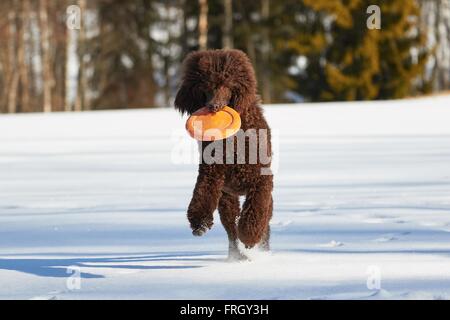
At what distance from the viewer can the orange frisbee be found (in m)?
4.11

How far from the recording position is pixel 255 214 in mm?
4293

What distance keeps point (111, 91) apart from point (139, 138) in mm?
22587

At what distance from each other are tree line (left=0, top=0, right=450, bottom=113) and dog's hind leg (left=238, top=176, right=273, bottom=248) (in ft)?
85.2

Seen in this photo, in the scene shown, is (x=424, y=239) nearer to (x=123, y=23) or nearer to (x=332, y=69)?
(x=332, y=69)

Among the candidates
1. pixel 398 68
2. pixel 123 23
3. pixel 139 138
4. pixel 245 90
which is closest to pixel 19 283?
pixel 245 90

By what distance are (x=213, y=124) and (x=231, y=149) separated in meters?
0.23

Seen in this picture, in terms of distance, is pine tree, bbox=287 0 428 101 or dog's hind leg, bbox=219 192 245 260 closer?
dog's hind leg, bbox=219 192 245 260

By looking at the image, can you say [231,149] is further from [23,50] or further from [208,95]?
[23,50]

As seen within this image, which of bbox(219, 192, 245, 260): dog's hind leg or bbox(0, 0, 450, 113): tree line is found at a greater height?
bbox(0, 0, 450, 113): tree line

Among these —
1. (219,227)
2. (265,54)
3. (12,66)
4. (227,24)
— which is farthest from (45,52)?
(219,227)

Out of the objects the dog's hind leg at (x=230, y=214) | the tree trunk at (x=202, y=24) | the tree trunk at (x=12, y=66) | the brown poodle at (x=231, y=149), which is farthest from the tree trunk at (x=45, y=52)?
the brown poodle at (x=231, y=149)

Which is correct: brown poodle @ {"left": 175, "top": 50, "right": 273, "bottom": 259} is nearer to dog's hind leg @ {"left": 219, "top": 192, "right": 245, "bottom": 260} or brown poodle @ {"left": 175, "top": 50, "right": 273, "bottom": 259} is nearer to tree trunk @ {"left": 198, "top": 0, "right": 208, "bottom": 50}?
dog's hind leg @ {"left": 219, "top": 192, "right": 245, "bottom": 260}

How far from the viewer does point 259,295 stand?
12.0ft

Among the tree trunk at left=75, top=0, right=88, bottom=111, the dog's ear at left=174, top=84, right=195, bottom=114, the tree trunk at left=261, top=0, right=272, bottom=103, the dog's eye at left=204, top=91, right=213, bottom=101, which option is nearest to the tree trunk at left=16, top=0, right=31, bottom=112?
the tree trunk at left=75, top=0, right=88, bottom=111
